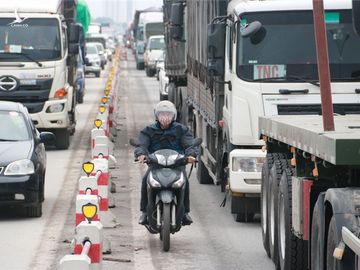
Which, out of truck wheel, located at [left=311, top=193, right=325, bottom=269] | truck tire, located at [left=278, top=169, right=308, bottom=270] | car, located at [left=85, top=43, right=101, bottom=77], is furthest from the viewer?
car, located at [left=85, top=43, right=101, bottom=77]

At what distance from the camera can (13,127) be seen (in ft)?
41.9

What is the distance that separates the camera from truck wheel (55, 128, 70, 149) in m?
20.3

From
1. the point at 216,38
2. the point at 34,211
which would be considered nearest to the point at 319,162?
the point at 216,38

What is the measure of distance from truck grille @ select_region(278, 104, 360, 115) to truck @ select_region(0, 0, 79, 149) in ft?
32.1

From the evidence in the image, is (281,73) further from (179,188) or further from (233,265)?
(233,265)

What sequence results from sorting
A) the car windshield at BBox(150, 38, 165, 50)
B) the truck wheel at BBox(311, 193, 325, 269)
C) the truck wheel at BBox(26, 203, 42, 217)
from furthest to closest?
the car windshield at BBox(150, 38, 165, 50) → the truck wheel at BBox(26, 203, 42, 217) → the truck wheel at BBox(311, 193, 325, 269)

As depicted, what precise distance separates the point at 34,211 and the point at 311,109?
370 cm

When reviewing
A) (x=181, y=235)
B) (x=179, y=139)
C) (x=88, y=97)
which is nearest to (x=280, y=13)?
(x=179, y=139)

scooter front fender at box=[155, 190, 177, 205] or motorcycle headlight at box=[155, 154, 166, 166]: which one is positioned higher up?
motorcycle headlight at box=[155, 154, 166, 166]

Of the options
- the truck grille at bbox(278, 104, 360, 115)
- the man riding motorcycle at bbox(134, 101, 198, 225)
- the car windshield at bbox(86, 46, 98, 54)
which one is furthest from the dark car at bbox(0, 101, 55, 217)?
the car windshield at bbox(86, 46, 98, 54)

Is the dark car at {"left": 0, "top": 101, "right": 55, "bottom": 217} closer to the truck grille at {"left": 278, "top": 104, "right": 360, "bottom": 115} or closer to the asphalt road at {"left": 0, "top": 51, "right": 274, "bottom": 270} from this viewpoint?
the asphalt road at {"left": 0, "top": 51, "right": 274, "bottom": 270}

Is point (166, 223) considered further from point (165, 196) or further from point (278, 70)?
point (278, 70)

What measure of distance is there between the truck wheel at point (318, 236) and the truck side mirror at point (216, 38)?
15.2 ft

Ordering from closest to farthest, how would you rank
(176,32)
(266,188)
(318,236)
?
(318,236) → (266,188) → (176,32)
